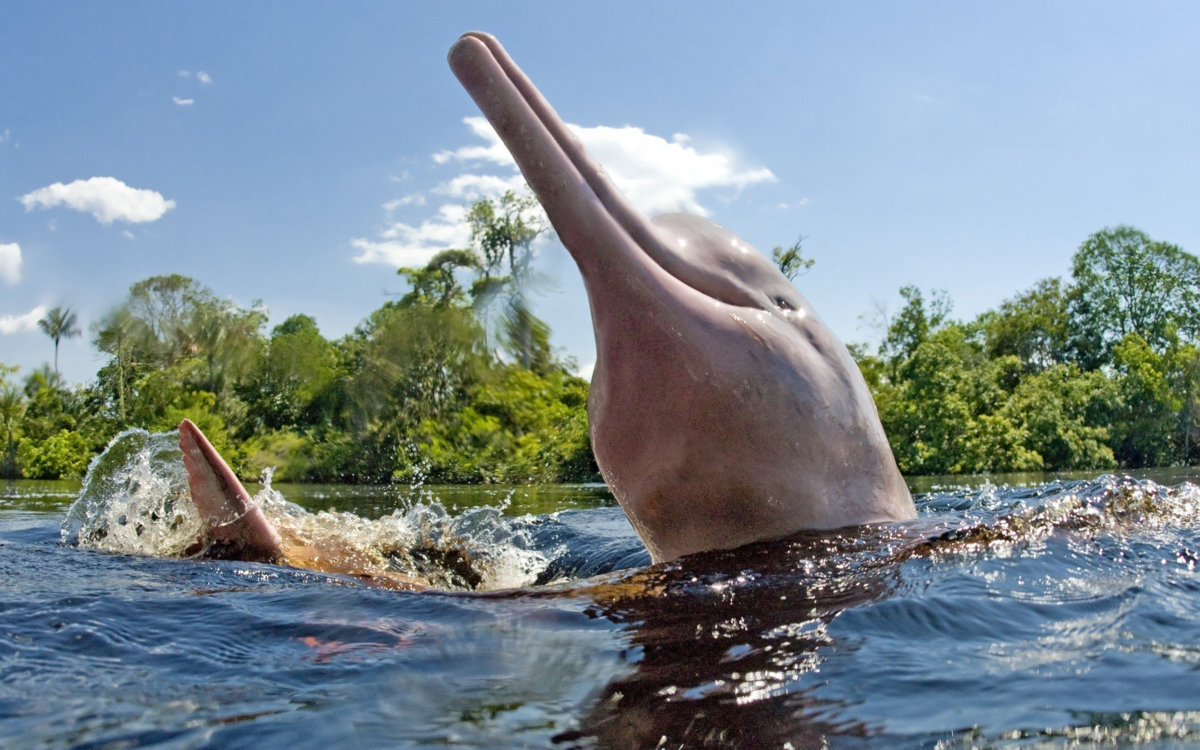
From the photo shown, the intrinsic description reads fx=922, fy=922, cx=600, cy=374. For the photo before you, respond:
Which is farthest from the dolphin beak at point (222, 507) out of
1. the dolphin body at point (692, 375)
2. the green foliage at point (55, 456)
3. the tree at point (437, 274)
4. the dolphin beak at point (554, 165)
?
the green foliage at point (55, 456)

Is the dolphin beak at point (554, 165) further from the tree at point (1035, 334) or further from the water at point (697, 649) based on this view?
the tree at point (1035, 334)

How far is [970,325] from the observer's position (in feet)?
176

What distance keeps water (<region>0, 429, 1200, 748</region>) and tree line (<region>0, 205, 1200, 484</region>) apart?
14.7 meters

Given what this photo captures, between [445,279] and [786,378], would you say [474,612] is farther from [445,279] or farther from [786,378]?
[445,279]

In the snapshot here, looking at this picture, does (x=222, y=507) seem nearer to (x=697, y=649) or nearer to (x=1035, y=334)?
(x=697, y=649)

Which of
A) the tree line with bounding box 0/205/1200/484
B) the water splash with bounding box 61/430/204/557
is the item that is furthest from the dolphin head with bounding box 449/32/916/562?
the tree line with bounding box 0/205/1200/484

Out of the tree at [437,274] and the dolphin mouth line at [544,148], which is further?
the tree at [437,274]

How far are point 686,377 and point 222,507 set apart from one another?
2.53 metres

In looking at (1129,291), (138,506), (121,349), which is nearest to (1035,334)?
(1129,291)

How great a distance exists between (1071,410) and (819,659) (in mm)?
41782

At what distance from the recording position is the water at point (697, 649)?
1.50m

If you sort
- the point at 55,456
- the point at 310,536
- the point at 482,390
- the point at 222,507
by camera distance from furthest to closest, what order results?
the point at 55,456 → the point at 482,390 → the point at 310,536 → the point at 222,507

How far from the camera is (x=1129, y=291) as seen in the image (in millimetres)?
53250

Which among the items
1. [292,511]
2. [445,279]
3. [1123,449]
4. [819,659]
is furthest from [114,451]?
[1123,449]
